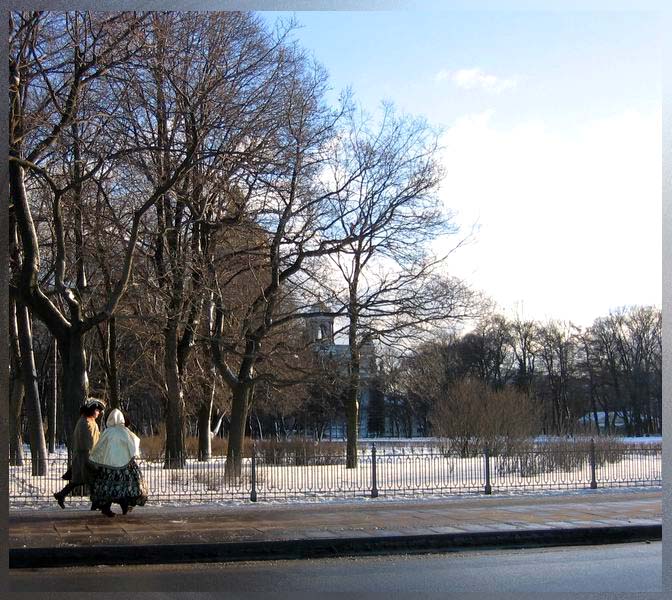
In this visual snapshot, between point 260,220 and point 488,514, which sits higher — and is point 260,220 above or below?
above

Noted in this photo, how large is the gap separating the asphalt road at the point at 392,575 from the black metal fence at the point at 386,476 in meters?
6.91

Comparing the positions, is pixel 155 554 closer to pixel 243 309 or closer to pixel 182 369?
Result: pixel 243 309

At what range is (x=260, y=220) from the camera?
2603 cm

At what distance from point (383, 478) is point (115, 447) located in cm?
792

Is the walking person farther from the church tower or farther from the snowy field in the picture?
the church tower

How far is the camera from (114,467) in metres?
15.0

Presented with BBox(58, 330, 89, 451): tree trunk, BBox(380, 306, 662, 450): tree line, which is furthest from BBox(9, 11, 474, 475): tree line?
BBox(380, 306, 662, 450): tree line

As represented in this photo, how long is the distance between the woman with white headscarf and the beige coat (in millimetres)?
428

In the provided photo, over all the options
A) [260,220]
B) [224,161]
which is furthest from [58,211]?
[260,220]

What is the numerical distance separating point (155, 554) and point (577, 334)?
3214 inches

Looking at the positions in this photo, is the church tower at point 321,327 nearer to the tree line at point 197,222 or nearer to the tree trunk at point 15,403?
the tree line at point 197,222

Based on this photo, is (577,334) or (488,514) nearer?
Result: (488,514)

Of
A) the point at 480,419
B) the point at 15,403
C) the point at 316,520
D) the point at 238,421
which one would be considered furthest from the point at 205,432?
the point at 316,520

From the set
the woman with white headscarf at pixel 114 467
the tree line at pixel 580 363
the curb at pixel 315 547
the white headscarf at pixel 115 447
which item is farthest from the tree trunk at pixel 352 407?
the tree line at pixel 580 363
